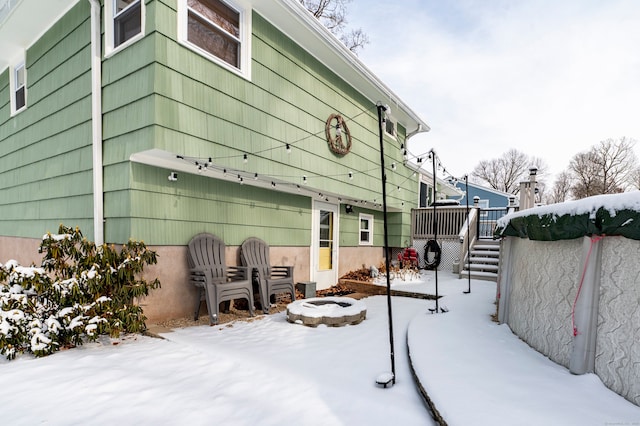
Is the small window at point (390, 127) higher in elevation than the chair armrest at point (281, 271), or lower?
higher

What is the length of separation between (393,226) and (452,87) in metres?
5.76

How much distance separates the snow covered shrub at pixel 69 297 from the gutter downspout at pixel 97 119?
2.28 feet

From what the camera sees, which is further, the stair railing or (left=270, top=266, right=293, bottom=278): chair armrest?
the stair railing

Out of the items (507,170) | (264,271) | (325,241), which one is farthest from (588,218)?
(507,170)

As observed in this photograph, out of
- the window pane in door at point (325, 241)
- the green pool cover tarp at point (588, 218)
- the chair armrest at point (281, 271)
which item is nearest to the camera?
the green pool cover tarp at point (588, 218)

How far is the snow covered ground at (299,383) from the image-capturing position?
2.09 metres

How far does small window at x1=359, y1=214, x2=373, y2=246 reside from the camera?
9.28 metres

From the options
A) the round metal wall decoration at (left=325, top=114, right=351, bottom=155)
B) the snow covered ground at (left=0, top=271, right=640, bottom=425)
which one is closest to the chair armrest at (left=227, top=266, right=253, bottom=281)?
the snow covered ground at (left=0, top=271, right=640, bottom=425)

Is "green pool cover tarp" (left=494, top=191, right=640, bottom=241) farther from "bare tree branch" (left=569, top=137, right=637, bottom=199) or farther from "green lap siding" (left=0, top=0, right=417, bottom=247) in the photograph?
"bare tree branch" (left=569, top=137, right=637, bottom=199)

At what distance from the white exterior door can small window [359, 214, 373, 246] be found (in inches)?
58.3

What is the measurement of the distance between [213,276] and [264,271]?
0.99 m

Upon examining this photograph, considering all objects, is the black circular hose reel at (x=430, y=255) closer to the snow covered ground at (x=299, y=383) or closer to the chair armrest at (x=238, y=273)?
the snow covered ground at (x=299, y=383)

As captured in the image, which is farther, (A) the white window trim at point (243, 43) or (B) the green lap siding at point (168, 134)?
(A) the white window trim at point (243, 43)

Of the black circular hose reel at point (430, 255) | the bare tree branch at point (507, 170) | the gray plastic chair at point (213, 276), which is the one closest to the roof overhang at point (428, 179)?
the black circular hose reel at point (430, 255)
